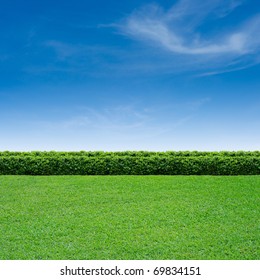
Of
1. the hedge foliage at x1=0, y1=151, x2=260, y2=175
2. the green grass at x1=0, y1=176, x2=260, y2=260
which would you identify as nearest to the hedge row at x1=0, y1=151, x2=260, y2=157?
the hedge foliage at x1=0, y1=151, x2=260, y2=175

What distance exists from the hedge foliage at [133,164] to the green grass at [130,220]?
2647 mm

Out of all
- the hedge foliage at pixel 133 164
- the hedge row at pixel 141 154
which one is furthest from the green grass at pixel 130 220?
the hedge row at pixel 141 154

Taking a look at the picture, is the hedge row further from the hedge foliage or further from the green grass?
the green grass

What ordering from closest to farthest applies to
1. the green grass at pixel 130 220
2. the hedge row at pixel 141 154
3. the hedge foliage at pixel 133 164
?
1. the green grass at pixel 130 220
2. the hedge foliage at pixel 133 164
3. the hedge row at pixel 141 154

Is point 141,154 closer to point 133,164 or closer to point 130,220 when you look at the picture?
point 133,164

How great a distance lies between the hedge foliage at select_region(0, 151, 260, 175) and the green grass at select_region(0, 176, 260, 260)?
2.65 metres

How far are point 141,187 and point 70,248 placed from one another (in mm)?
4804

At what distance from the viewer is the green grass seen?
18.0 ft

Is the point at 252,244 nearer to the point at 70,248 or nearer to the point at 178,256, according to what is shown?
the point at 178,256

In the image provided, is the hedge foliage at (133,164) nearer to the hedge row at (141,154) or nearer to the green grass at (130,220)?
the hedge row at (141,154)

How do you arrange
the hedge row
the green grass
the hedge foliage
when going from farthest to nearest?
the hedge row, the hedge foliage, the green grass

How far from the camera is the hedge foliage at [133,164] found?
13.8m

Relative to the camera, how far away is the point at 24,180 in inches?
473

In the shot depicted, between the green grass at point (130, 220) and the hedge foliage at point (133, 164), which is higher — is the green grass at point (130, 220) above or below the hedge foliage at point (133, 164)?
below
